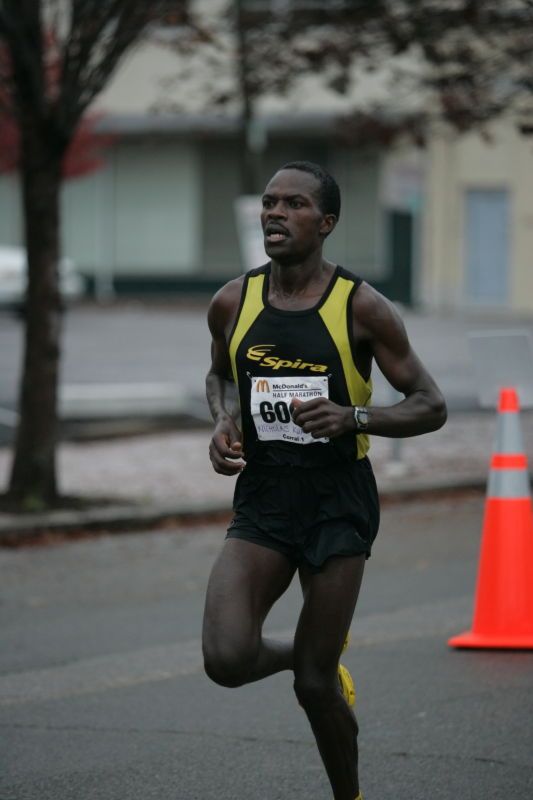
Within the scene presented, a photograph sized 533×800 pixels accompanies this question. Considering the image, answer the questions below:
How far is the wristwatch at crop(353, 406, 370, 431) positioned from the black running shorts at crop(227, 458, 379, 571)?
0.71ft

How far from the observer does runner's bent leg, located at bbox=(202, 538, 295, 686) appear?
464 centimetres

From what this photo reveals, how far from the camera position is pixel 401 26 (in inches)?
517

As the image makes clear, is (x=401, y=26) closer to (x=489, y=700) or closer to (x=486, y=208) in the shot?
(x=489, y=700)

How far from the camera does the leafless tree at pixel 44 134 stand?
1079 centimetres

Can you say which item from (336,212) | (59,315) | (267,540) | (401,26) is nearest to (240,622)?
(267,540)

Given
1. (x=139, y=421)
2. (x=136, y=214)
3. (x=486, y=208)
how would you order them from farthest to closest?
(x=136, y=214) → (x=486, y=208) → (x=139, y=421)

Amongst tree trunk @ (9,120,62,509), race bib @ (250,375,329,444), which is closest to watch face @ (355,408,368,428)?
race bib @ (250,375,329,444)

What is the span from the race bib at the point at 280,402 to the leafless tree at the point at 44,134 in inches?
250

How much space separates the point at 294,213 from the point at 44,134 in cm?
662

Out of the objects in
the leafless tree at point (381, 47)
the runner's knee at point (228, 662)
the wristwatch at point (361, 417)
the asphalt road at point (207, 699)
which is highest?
the leafless tree at point (381, 47)

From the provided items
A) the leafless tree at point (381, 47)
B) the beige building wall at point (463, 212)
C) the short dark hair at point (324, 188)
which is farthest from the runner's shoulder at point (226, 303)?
the beige building wall at point (463, 212)

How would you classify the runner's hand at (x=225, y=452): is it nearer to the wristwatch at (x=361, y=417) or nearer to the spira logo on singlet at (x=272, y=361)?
the spira logo on singlet at (x=272, y=361)

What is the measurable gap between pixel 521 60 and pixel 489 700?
775 cm

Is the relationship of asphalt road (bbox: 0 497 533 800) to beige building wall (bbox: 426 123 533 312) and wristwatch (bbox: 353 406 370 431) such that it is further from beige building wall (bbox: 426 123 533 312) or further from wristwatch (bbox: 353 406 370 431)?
beige building wall (bbox: 426 123 533 312)
